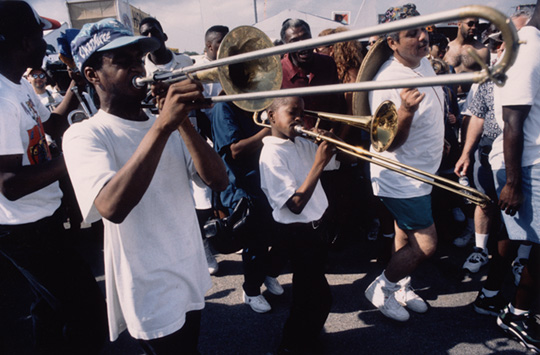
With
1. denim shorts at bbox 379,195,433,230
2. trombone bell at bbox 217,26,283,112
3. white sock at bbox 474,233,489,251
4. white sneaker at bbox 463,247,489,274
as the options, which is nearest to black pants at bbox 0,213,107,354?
trombone bell at bbox 217,26,283,112

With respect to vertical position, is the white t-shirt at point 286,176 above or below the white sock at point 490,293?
above

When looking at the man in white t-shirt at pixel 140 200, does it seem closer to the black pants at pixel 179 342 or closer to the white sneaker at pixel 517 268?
the black pants at pixel 179 342

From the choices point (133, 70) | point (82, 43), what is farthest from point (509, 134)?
point (82, 43)

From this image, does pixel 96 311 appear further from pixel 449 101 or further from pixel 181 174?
pixel 449 101

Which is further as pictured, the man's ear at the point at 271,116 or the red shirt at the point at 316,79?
the red shirt at the point at 316,79

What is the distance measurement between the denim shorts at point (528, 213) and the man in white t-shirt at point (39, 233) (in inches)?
109

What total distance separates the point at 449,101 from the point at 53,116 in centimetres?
397

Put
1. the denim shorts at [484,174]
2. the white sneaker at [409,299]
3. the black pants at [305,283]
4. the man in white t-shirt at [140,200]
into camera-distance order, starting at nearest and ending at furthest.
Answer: the man in white t-shirt at [140,200] → the black pants at [305,283] → the white sneaker at [409,299] → the denim shorts at [484,174]

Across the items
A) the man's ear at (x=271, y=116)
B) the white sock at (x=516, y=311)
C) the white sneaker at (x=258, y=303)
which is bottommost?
the white sneaker at (x=258, y=303)

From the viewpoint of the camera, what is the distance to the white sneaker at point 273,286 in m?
3.16

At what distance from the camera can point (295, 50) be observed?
0.90m

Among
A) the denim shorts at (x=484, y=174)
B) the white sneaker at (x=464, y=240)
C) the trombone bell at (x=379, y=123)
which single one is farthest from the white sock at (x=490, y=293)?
the trombone bell at (x=379, y=123)

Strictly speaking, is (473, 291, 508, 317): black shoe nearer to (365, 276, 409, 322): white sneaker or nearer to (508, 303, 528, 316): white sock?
(508, 303, 528, 316): white sock

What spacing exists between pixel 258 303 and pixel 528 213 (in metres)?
2.12
